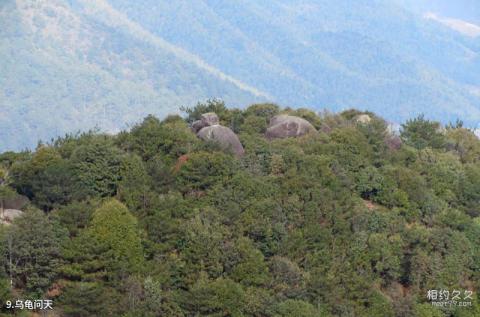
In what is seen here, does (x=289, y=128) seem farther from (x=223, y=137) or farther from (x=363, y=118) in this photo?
(x=363, y=118)

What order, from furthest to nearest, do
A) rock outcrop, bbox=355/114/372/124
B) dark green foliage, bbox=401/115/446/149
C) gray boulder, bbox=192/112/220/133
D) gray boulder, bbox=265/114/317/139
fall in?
1. dark green foliage, bbox=401/115/446/149
2. rock outcrop, bbox=355/114/372/124
3. gray boulder, bbox=265/114/317/139
4. gray boulder, bbox=192/112/220/133

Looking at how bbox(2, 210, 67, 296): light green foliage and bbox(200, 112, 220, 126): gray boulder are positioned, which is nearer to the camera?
bbox(2, 210, 67, 296): light green foliage

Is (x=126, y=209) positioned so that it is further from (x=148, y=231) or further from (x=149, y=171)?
(x=149, y=171)

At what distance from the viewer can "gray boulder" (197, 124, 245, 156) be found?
58612 millimetres

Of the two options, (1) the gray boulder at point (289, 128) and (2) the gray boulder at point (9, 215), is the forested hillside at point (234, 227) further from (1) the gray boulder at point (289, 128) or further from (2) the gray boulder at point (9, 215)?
(1) the gray boulder at point (289, 128)

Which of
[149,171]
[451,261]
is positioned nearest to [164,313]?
[149,171]

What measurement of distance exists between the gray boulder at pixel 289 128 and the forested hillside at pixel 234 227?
116 centimetres

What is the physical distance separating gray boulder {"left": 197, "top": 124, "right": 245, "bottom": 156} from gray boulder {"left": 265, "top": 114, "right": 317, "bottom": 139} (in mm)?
4787

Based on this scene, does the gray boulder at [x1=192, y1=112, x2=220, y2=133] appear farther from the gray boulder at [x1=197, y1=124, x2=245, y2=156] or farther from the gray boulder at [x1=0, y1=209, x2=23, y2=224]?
the gray boulder at [x1=0, y1=209, x2=23, y2=224]

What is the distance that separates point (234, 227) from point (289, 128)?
605 inches

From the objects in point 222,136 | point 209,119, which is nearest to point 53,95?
point 209,119

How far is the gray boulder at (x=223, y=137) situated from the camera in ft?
192
